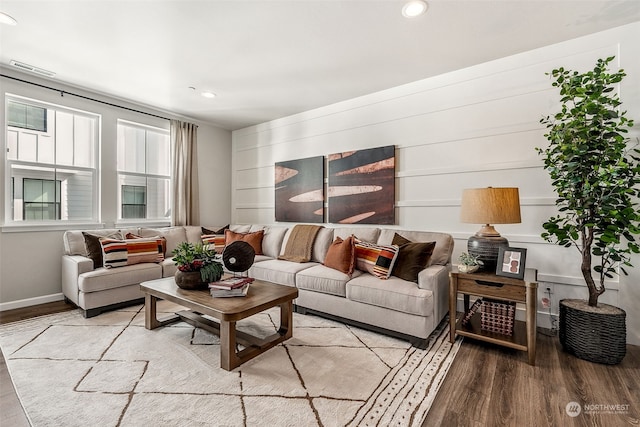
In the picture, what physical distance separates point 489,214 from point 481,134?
108 centimetres

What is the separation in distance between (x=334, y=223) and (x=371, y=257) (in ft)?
4.06

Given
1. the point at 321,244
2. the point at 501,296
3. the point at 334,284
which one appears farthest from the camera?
the point at 321,244

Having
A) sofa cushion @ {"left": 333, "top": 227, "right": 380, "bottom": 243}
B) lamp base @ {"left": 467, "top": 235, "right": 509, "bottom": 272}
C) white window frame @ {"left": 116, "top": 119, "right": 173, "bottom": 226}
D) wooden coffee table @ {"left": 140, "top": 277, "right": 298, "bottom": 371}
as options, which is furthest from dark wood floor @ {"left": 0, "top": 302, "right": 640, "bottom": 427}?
white window frame @ {"left": 116, "top": 119, "right": 173, "bottom": 226}

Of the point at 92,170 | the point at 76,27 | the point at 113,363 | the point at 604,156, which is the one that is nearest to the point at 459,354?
the point at 604,156

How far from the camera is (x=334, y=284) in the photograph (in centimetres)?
283

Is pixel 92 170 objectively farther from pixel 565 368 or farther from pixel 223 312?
pixel 565 368

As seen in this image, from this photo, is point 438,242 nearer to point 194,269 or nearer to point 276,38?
point 194,269

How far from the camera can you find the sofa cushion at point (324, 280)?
2.81 meters

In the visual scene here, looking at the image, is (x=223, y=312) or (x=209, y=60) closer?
(x=223, y=312)

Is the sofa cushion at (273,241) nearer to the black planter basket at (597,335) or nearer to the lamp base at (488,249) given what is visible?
the lamp base at (488,249)

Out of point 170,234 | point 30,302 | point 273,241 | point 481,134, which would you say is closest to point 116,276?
point 170,234

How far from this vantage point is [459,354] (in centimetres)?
229

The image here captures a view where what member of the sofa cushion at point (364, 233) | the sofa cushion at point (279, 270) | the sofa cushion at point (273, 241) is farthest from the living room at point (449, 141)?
the sofa cushion at point (279, 270)

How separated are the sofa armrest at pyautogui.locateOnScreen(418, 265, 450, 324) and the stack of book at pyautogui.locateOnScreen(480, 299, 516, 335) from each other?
32 cm
